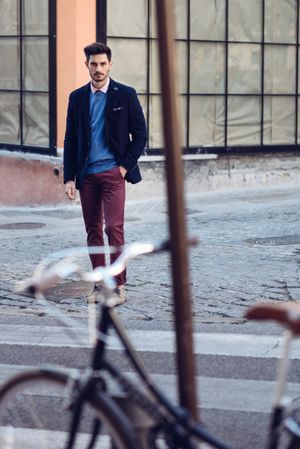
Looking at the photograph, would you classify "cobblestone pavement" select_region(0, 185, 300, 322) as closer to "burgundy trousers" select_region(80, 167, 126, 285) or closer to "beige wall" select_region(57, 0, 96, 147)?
"burgundy trousers" select_region(80, 167, 126, 285)

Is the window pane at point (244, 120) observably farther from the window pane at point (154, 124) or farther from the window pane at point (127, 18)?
the window pane at point (127, 18)

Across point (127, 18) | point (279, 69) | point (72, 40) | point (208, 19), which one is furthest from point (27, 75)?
point (279, 69)

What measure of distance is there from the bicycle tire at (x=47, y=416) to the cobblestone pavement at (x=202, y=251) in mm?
4283

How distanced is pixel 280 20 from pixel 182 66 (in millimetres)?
1709

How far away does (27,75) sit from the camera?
15.8 meters

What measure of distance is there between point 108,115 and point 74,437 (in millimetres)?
5381

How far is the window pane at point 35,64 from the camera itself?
612 inches

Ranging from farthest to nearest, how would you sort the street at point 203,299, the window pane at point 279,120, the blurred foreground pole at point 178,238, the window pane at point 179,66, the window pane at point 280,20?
1. the window pane at point 279,120
2. the window pane at point 280,20
3. the window pane at point 179,66
4. the street at point 203,299
5. the blurred foreground pole at point 178,238

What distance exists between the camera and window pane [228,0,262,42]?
53.5 ft

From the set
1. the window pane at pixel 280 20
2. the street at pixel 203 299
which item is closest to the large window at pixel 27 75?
the street at pixel 203 299

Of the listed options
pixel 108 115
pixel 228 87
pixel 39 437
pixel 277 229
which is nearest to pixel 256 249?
pixel 277 229

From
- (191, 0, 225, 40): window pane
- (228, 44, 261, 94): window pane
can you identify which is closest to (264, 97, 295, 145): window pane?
(228, 44, 261, 94): window pane

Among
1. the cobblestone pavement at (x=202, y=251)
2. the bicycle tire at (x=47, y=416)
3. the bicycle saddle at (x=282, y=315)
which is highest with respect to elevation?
the bicycle saddle at (x=282, y=315)

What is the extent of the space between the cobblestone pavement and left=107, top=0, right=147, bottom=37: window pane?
2.21 m
